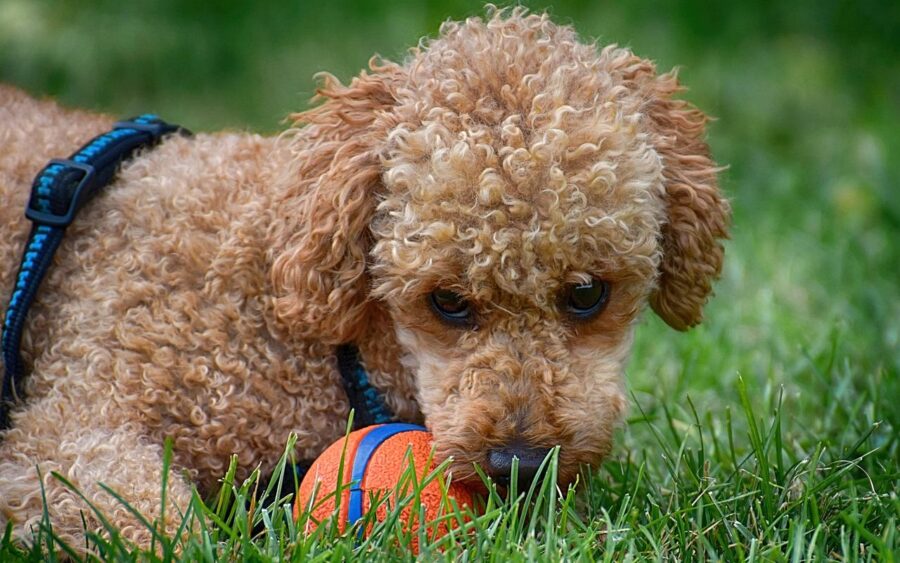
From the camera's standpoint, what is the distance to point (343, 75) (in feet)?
24.8

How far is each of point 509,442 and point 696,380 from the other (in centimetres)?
188

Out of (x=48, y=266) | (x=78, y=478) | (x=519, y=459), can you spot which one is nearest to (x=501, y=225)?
(x=519, y=459)

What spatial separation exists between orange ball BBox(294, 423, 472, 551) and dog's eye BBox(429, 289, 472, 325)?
32 cm

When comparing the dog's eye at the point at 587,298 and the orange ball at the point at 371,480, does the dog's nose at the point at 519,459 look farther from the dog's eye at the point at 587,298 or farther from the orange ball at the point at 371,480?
the dog's eye at the point at 587,298

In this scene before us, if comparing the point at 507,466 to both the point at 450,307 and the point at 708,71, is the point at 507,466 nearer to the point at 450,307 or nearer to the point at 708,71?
the point at 450,307

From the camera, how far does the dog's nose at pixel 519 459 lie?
9.45ft

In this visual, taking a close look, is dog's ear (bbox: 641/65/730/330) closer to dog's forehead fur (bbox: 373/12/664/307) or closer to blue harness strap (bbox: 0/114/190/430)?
dog's forehead fur (bbox: 373/12/664/307)

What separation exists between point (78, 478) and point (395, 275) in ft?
3.14

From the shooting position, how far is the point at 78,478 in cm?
300

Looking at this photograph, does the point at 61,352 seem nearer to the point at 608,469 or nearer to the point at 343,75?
the point at 608,469

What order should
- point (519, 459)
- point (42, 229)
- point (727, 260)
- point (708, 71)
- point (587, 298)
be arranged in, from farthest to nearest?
point (708, 71)
point (727, 260)
point (42, 229)
point (587, 298)
point (519, 459)

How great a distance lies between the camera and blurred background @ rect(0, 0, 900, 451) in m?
6.18

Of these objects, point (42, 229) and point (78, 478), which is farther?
point (42, 229)

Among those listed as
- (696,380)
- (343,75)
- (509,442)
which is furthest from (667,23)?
(509,442)
